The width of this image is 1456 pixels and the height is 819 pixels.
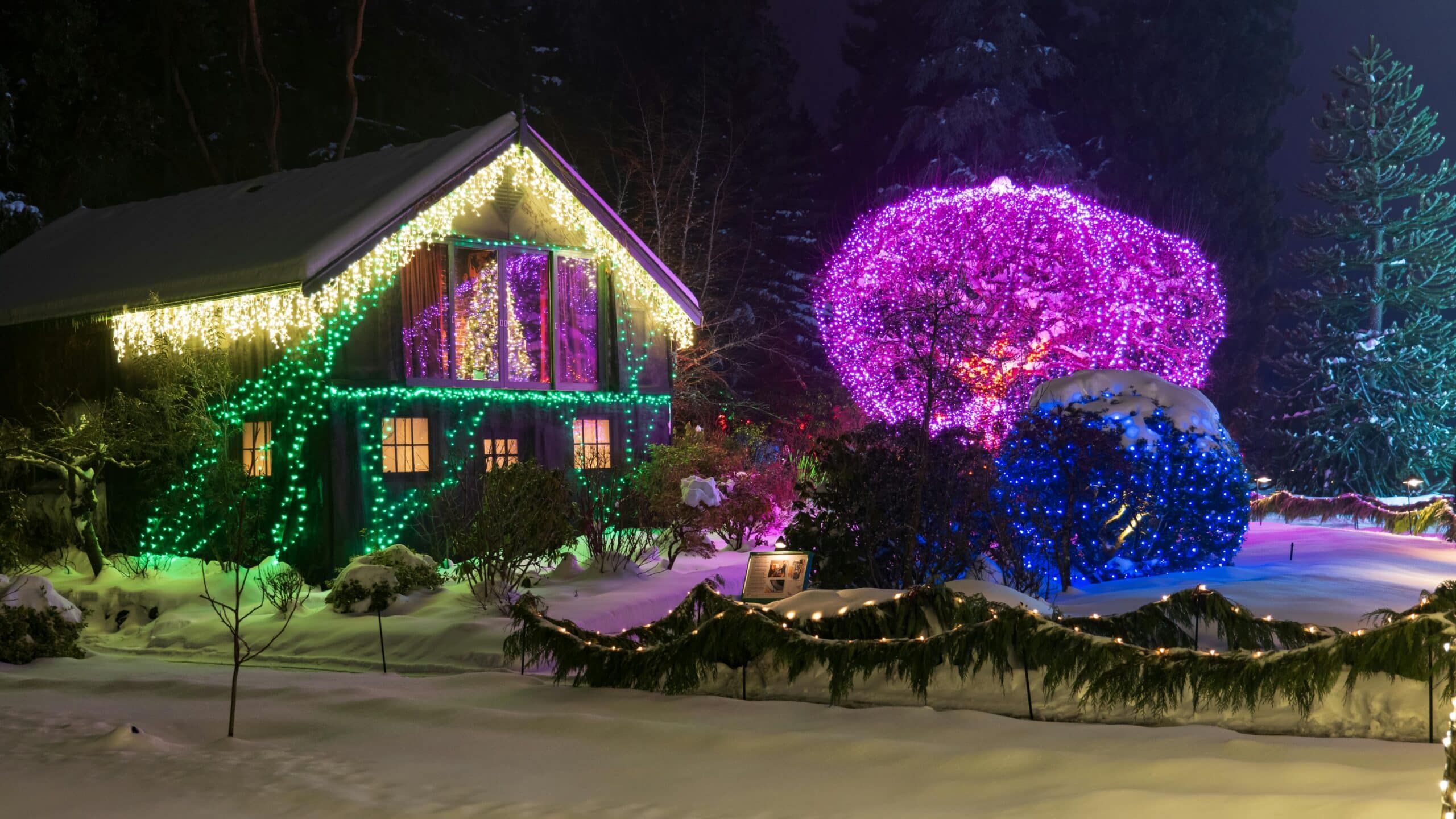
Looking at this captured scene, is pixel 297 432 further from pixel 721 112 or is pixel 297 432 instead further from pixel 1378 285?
pixel 1378 285

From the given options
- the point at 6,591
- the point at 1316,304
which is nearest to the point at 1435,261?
the point at 1316,304

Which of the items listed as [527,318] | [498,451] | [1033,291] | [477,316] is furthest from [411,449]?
[1033,291]

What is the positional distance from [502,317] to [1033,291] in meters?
14.6

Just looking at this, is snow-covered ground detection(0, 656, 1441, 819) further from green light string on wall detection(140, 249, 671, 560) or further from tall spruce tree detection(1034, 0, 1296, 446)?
tall spruce tree detection(1034, 0, 1296, 446)

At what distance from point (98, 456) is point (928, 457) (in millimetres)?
11757

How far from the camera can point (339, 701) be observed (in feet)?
32.2

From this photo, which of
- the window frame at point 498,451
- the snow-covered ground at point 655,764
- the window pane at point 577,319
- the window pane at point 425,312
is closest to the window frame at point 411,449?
the window pane at point 425,312

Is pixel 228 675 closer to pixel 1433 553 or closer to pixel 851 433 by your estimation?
pixel 851 433

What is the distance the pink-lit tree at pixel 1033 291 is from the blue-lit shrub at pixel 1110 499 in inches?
511

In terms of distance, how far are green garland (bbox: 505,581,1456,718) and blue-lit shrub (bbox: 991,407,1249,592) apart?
13.1 feet

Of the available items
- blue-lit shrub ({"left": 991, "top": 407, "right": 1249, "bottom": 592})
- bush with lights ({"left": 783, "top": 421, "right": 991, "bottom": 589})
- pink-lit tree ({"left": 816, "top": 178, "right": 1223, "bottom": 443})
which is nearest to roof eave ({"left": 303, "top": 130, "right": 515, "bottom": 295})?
bush with lights ({"left": 783, "top": 421, "right": 991, "bottom": 589})

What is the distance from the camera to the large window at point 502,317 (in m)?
18.4

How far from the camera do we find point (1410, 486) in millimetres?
27453

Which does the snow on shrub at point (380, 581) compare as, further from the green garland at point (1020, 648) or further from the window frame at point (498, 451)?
the green garland at point (1020, 648)
